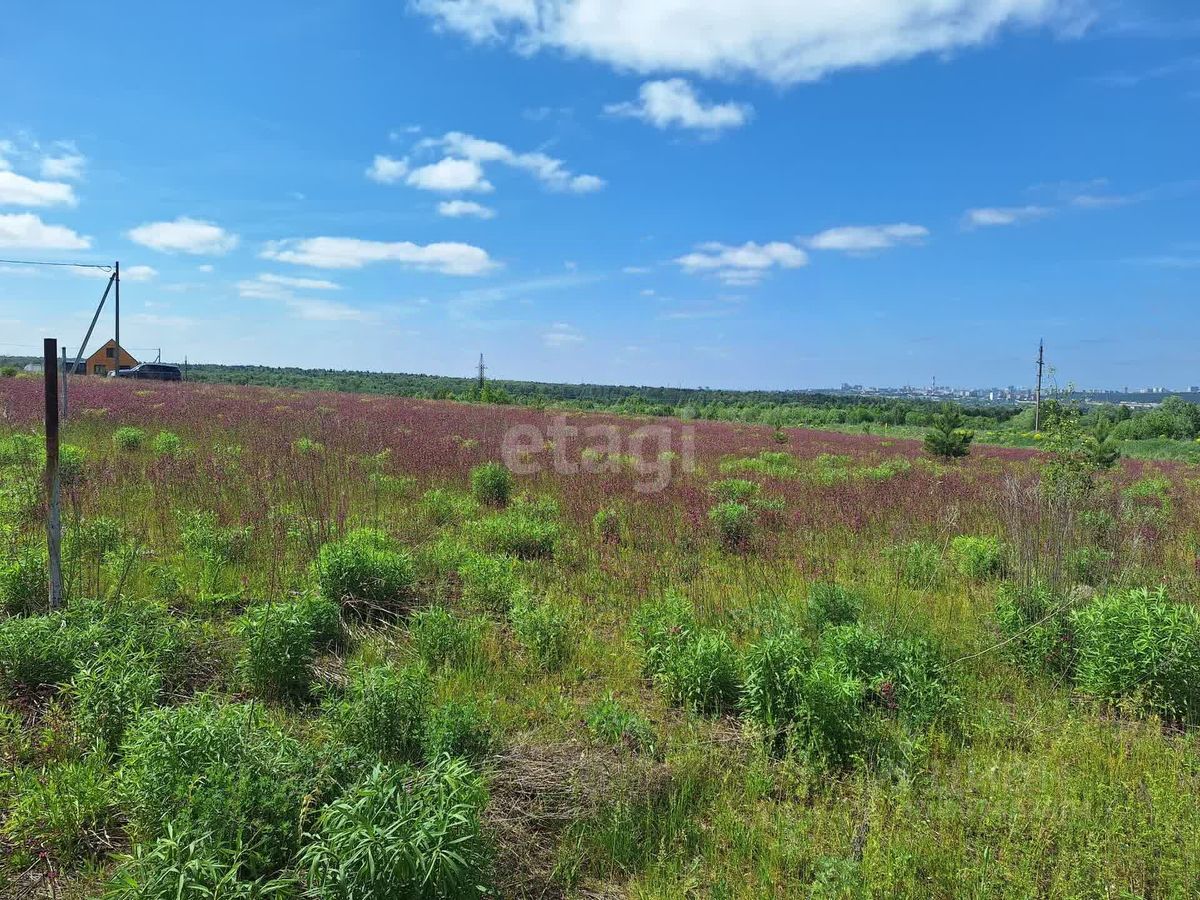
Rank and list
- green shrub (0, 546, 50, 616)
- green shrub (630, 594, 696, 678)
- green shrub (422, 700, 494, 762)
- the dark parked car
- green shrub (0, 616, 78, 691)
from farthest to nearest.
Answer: the dark parked car, green shrub (0, 546, 50, 616), green shrub (630, 594, 696, 678), green shrub (0, 616, 78, 691), green shrub (422, 700, 494, 762)

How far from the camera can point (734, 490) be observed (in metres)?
10.6

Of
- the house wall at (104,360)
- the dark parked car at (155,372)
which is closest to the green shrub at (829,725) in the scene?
the dark parked car at (155,372)

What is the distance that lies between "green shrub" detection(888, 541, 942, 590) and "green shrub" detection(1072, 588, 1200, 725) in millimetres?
1985

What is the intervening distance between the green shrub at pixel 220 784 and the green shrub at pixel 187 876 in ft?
0.18

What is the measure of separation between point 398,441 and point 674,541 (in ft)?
29.2

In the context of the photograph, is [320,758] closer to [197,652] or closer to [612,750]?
[612,750]

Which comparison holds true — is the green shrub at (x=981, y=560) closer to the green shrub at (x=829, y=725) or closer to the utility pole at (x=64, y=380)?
the green shrub at (x=829, y=725)

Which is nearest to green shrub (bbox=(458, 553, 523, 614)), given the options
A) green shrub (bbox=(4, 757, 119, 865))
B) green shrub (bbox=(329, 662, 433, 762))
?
green shrub (bbox=(329, 662, 433, 762))

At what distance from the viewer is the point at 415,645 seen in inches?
187

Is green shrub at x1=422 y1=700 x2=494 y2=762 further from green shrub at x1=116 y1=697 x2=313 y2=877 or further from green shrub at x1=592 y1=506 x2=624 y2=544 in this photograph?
green shrub at x1=592 y1=506 x2=624 y2=544

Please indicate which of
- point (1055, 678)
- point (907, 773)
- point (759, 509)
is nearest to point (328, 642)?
point (907, 773)

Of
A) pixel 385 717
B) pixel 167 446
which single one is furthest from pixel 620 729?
pixel 167 446

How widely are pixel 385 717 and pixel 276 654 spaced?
4.04ft

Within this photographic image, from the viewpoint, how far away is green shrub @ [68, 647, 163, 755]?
3.26 m
